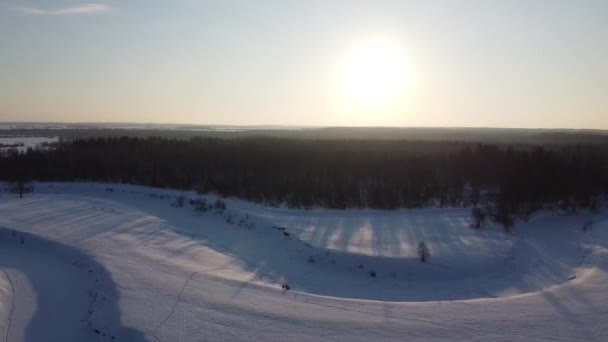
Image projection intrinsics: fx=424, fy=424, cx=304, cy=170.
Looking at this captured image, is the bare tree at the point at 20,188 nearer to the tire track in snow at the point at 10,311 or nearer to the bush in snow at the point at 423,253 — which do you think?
the tire track in snow at the point at 10,311

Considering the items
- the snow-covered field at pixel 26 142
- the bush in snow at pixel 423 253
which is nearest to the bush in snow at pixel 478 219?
the bush in snow at pixel 423 253

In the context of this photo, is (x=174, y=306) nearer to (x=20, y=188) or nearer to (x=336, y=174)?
(x=20, y=188)

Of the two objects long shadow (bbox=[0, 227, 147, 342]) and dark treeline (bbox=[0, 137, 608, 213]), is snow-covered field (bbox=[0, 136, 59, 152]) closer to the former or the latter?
dark treeline (bbox=[0, 137, 608, 213])

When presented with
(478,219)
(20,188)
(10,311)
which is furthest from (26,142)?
(478,219)

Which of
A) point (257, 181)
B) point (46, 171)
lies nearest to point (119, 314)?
point (257, 181)

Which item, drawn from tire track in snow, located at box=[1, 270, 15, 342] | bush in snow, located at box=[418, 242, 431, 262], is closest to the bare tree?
tire track in snow, located at box=[1, 270, 15, 342]

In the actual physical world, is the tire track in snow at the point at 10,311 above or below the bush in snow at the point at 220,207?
below
